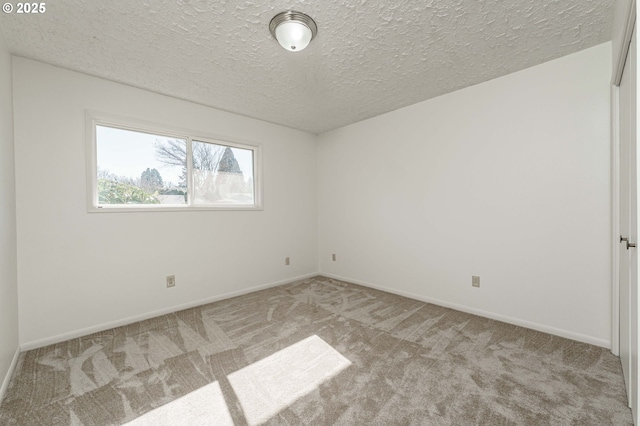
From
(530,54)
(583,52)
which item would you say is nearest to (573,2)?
(530,54)

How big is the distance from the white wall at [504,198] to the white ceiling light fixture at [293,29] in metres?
1.87

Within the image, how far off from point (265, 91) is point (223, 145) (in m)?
1.04

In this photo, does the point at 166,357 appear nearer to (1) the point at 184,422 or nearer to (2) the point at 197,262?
A: (1) the point at 184,422

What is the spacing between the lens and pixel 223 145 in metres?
Result: 3.56

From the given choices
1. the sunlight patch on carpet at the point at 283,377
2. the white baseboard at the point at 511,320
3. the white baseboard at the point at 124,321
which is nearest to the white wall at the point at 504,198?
the white baseboard at the point at 511,320

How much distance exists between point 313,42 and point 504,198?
7.42 feet

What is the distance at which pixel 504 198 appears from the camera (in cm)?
263

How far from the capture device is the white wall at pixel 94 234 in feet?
7.39

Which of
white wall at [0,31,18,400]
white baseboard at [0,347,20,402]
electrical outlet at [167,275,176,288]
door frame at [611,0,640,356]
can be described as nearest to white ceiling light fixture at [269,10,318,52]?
white wall at [0,31,18,400]

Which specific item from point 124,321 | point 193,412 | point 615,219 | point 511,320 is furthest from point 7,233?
point 615,219

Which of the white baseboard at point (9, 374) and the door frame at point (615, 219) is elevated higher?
the door frame at point (615, 219)

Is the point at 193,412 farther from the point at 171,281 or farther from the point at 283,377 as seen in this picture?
the point at 171,281

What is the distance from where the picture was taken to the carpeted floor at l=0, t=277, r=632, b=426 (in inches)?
58.7

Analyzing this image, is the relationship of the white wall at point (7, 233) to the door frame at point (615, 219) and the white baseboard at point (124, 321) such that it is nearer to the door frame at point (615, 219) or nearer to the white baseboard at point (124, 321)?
the white baseboard at point (124, 321)
